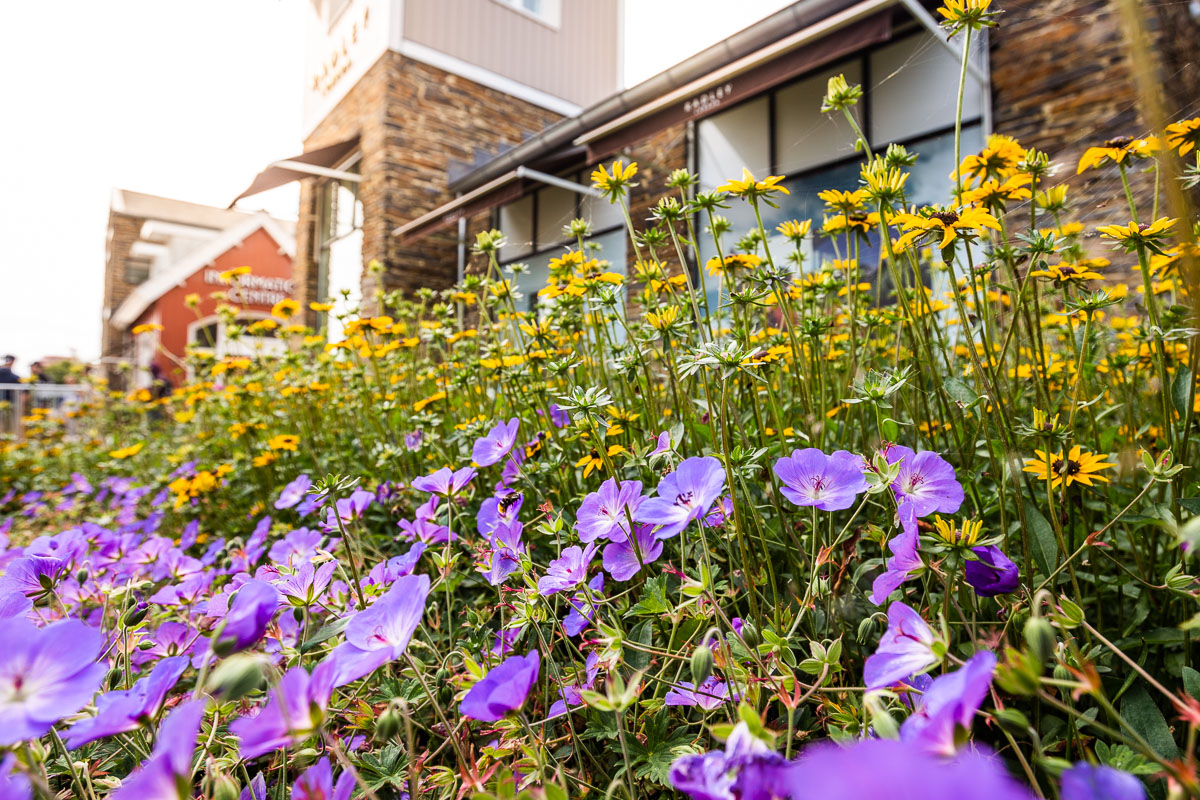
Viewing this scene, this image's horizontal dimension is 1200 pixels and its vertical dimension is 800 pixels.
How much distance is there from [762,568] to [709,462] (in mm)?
198

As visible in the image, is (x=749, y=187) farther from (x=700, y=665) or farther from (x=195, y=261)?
(x=195, y=261)

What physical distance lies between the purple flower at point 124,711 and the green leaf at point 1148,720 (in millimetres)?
730

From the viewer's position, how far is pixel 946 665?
42cm

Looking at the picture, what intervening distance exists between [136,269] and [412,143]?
13194 mm

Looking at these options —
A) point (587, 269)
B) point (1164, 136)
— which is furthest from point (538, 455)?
point (1164, 136)

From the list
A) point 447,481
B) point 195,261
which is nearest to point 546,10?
point 447,481

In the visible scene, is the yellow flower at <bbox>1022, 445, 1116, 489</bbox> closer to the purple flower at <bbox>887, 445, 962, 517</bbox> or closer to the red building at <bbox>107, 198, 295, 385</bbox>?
the purple flower at <bbox>887, 445, 962, 517</bbox>

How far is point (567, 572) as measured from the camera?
0.57m

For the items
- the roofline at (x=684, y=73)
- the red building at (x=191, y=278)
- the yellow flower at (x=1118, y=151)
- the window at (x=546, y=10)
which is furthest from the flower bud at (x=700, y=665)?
the red building at (x=191, y=278)

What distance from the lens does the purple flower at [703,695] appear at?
0.46 metres

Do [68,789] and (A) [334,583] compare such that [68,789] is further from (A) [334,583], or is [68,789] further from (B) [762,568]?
(B) [762,568]

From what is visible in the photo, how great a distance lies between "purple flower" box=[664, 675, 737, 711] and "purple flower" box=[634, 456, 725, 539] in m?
0.12

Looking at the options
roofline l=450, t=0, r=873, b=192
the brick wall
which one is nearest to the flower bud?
roofline l=450, t=0, r=873, b=192

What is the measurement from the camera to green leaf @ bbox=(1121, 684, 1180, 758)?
48 cm
